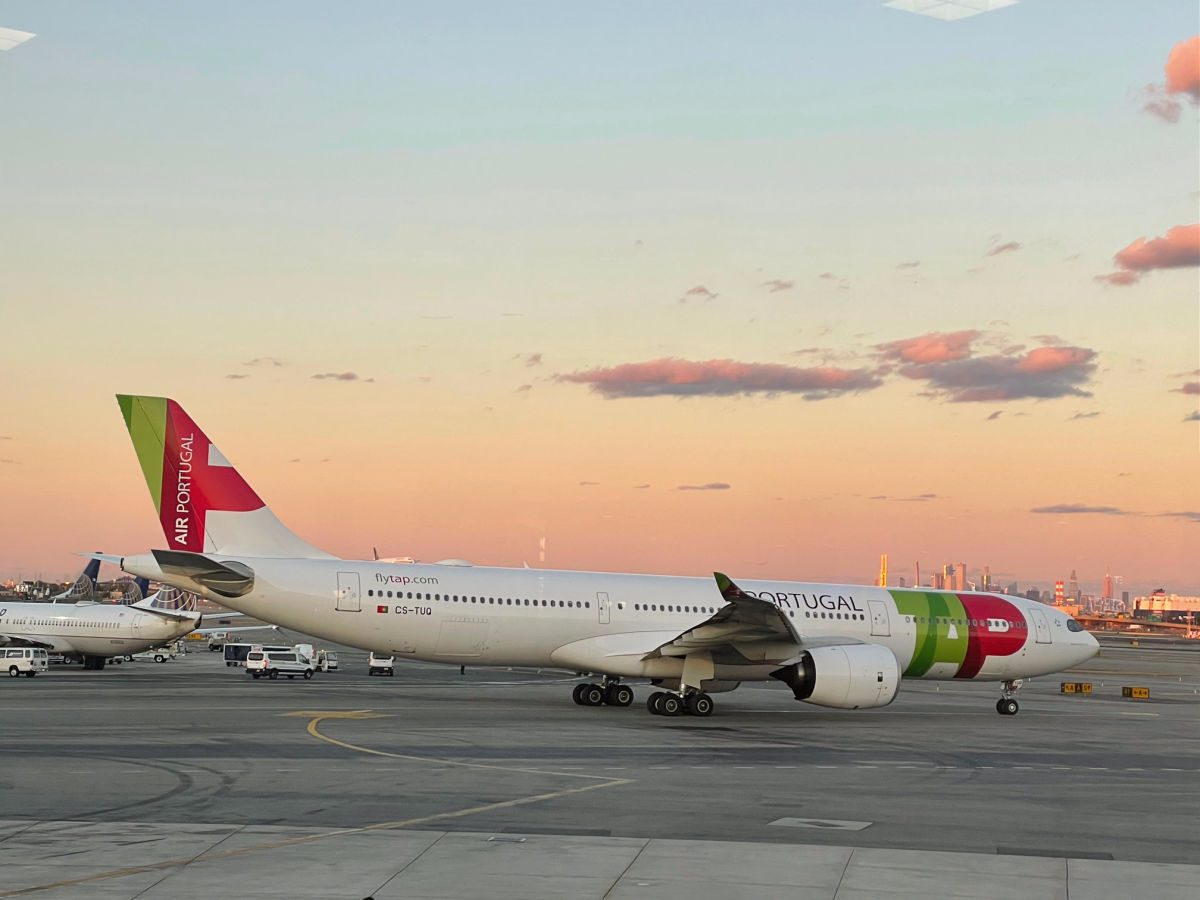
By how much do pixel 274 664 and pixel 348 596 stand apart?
19.8 metres

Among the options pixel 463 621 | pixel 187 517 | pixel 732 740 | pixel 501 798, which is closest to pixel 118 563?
pixel 187 517

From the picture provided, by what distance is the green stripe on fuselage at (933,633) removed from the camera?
35562 mm

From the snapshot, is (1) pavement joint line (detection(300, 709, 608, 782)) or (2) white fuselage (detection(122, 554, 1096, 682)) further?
(2) white fuselage (detection(122, 554, 1096, 682))

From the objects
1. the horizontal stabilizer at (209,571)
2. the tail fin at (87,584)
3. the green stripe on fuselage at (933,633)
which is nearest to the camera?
the horizontal stabilizer at (209,571)

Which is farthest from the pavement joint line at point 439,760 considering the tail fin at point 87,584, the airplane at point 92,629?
the tail fin at point 87,584

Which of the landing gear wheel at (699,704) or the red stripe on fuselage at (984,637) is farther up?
the red stripe on fuselage at (984,637)

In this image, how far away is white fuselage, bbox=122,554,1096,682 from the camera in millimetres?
31938

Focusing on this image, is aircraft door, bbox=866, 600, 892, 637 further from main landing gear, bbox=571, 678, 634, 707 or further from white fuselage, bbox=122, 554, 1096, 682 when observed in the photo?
main landing gear, bbox=571, 678, 634, 707

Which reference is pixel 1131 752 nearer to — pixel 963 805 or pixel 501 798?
pixel 963 805

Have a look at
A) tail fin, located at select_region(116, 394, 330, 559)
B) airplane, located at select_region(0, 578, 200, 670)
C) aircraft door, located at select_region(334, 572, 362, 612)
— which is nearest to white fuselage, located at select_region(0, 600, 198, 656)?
airplane, located at select_region(0, 578, 200, 670)

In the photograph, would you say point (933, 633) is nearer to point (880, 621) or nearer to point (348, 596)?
point (880, 621)

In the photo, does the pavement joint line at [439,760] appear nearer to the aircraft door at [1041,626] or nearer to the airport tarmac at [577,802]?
the airport tarmac at [577,802]

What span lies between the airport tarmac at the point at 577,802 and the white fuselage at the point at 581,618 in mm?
1644

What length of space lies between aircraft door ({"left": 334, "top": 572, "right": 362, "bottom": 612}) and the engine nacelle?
10.9m
